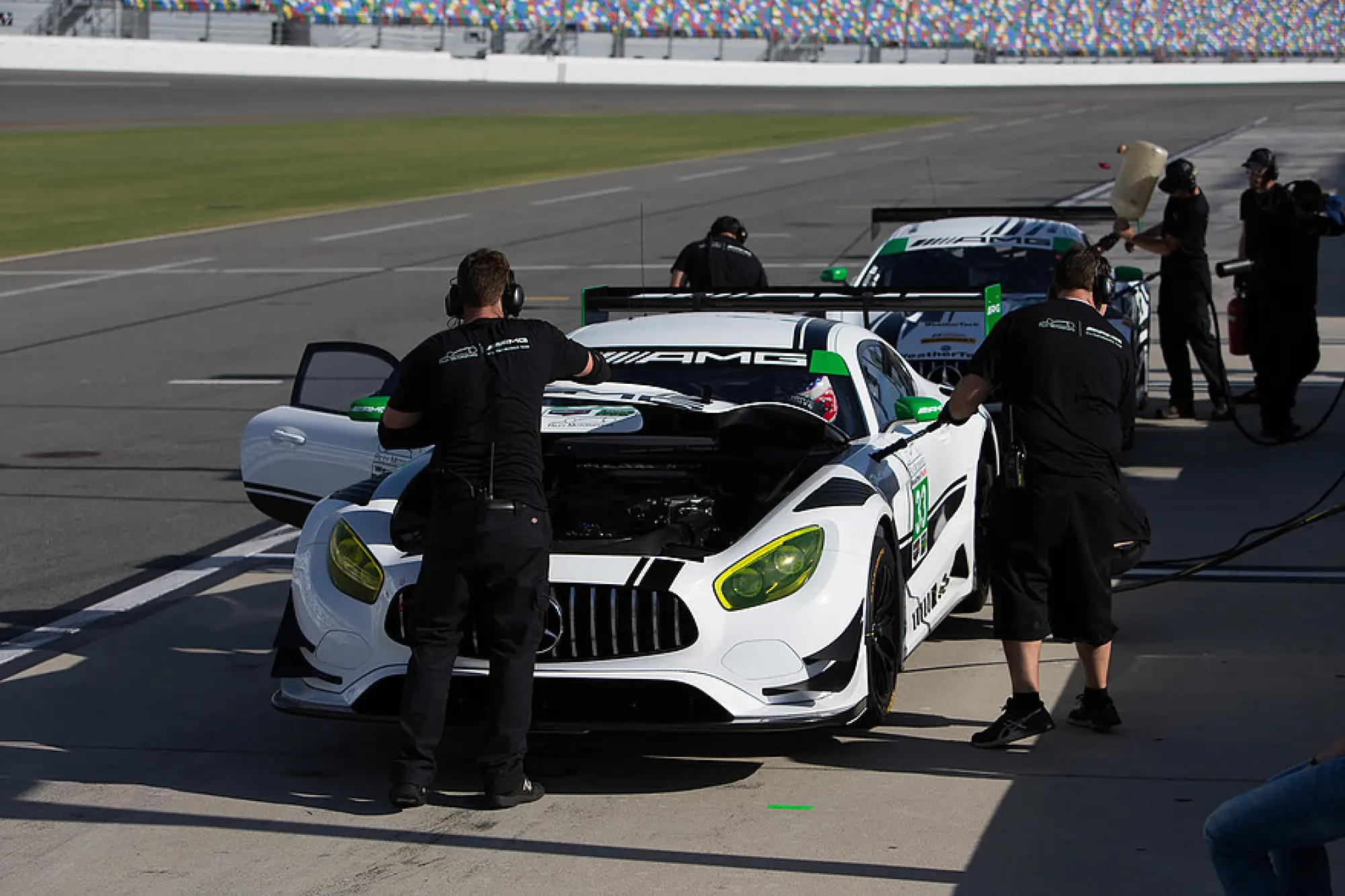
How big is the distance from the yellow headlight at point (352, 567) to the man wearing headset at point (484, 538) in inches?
12.1

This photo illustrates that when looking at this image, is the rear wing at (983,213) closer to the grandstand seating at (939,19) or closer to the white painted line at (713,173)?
the white painted line at (713,173)

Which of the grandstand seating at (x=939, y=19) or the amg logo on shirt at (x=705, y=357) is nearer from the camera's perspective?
the amg logo on shirt at (x=705, y=357)

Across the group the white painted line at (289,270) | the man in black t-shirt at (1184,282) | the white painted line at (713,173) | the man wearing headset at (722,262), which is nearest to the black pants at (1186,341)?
the man in black t-shirt at (1184,282)

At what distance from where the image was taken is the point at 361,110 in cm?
5831

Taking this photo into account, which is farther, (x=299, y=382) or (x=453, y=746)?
(x=299, y=382)

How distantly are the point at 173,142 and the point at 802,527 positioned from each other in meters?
41.0

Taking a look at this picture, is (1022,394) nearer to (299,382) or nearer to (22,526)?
(299,382)

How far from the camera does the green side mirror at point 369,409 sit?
24.4 ft

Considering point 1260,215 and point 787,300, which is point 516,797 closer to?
point 787,300

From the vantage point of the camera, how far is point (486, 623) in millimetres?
5867

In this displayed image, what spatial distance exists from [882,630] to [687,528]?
75 cm

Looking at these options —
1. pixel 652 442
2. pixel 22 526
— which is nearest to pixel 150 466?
pixel 22 526

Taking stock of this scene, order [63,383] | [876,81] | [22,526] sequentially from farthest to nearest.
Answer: [876,81], [63,383], [22,526]

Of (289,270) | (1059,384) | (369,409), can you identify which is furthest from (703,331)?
(289,270)
